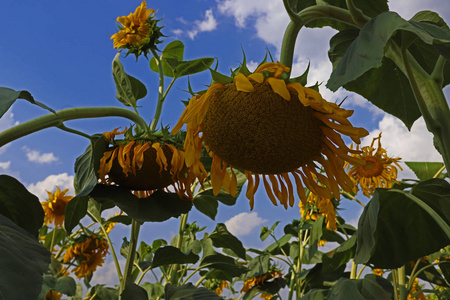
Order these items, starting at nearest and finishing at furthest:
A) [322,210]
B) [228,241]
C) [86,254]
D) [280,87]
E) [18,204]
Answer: [280,87] < [18,204] < [228,241] < [322,210] < [86,254]

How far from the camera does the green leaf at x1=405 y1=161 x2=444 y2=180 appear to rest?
183 centimetres

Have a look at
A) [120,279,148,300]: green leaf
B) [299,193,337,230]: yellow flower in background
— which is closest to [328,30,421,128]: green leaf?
[299,193,337,230]: yellow flower in background

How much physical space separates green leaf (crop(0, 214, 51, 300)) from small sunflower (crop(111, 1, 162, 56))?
96 centimetres

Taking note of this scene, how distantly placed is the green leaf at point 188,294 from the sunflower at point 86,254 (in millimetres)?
999

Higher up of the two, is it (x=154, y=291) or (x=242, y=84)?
(x=242, y=84)

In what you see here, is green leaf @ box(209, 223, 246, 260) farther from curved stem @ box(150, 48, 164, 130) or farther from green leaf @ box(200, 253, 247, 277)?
curved stem @ box(150, 48, 164, 130)

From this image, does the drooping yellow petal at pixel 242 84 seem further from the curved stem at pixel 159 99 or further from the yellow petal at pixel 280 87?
the curved stem at pixel 159 99

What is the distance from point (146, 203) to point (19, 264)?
0.55 m

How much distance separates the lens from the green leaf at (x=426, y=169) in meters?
1.83

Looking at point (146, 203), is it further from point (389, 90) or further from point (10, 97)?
point (389, 90)

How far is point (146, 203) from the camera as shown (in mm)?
1168

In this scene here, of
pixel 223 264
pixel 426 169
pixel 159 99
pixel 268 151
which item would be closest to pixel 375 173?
pixel 426 169

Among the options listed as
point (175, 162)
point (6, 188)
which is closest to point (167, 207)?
point (175, 162)

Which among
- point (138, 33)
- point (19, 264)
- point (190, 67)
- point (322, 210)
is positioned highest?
point (138, 33)
